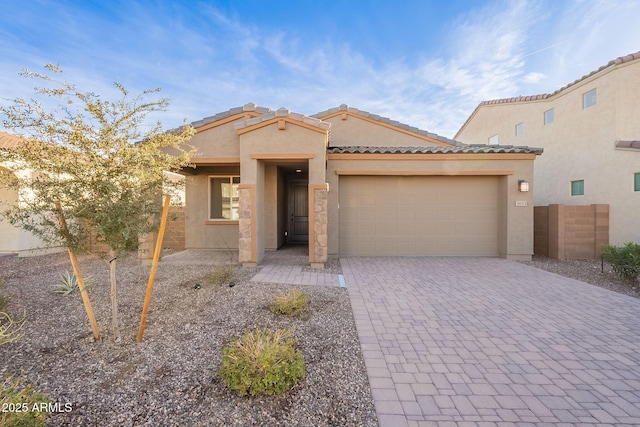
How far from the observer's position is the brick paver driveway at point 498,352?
2.23 m

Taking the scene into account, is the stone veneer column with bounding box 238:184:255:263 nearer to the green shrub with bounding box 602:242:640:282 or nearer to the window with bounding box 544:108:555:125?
the green shrub with bounding box 602:242:640:282

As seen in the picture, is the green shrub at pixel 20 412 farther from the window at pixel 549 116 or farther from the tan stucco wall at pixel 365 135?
the window at pixel 549 116

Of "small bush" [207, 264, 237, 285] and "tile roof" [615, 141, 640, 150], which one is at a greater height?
"tile roof" [615, 141, 640, 150]

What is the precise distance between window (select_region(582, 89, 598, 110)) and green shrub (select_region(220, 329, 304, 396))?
1445cm

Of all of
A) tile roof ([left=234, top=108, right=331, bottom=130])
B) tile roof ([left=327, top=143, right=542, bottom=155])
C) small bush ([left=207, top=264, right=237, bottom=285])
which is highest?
tile roof ([left=234, top=108, right=331, bottom=130])

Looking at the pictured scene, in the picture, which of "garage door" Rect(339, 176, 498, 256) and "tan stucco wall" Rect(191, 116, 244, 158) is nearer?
"tan stucco wall" Rect(191, 116, 244, 158)

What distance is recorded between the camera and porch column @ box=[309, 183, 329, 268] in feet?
22.3

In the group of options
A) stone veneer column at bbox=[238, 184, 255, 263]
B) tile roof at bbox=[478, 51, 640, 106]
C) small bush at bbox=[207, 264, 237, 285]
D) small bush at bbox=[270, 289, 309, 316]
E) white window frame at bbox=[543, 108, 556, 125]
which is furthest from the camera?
white window frame at bbox=[543, 108, 556, 125]

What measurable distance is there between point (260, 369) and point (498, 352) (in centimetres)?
271

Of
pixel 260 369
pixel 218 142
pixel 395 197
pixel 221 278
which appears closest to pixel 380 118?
pixel 395 197

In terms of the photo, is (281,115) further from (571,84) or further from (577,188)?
(571,84)

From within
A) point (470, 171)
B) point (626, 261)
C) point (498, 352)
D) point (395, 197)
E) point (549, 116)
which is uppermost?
point (549, 116)

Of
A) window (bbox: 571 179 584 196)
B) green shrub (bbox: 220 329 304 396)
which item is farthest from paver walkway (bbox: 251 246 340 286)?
window (bbox: 571 179 584 196)

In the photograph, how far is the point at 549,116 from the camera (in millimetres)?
12367
